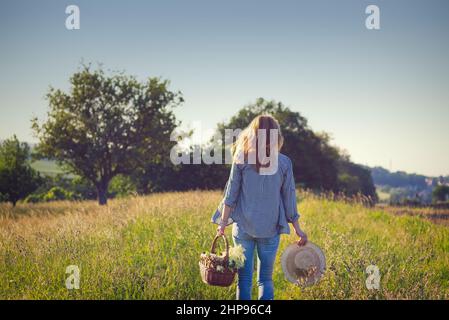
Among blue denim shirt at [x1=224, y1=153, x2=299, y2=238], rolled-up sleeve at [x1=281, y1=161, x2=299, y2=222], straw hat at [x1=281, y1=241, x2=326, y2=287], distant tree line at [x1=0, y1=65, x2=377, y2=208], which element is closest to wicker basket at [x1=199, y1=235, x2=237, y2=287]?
blue denim shirt at [x1=224, y1=153, x2=299, y2=238]

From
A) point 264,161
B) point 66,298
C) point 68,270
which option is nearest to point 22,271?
point 68,270

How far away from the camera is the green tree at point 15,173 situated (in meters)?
21.2

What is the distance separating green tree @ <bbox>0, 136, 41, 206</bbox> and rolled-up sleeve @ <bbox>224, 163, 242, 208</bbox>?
2030cm

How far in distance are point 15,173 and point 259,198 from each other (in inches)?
834

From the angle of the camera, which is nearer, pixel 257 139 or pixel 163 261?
pixel 257 139

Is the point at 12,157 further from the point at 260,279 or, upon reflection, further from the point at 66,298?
the point at 260,279

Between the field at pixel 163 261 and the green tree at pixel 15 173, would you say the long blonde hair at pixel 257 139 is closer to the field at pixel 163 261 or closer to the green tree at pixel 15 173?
the field at pixel 163 261

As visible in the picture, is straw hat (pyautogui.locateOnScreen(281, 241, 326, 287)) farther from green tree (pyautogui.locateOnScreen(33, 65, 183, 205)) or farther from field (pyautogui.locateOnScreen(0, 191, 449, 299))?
green tree (pyautogui.locateOnScreen(33, 65, 183, 205))

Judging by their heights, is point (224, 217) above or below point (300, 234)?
above

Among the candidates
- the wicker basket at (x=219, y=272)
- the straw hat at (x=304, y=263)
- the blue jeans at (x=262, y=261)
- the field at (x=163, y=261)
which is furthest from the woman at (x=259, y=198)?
the field at (x=163, y=261)

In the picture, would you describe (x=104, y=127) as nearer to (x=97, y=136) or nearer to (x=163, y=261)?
(x=97, y=136)

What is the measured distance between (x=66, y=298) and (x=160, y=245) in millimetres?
1904

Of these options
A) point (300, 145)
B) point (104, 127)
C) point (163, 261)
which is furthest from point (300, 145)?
point (163, 261)

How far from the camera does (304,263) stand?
477 cm
